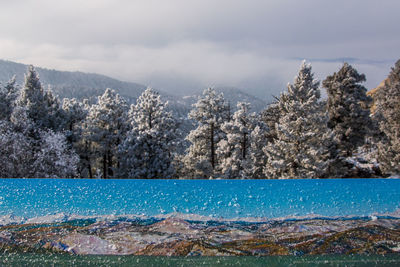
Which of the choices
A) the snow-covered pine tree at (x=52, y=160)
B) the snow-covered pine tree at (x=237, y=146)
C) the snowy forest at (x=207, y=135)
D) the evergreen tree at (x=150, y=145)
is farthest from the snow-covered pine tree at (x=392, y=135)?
the snow-covered pine tree at (x=52, y=160)

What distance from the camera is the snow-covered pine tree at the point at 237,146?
65.3 feet

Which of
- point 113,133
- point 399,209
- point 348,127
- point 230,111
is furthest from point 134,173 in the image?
point 399,209

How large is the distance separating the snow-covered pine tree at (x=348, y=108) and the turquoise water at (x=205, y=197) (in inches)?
699

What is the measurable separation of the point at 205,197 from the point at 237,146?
50.4ft

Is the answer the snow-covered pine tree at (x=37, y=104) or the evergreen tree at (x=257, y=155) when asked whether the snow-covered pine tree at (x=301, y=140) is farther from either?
the snow-covered pine tree at (x=37, y=104)

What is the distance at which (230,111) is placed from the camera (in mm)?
24234

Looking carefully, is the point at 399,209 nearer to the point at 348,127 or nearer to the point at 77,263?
the point at 77,263

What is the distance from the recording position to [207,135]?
23.3 meters

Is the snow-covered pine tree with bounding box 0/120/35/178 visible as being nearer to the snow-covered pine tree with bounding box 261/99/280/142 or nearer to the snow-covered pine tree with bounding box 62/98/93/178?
the snow-covered pine tree with bounding box 62/98/93/178

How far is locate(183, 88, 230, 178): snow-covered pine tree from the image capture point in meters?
22.8

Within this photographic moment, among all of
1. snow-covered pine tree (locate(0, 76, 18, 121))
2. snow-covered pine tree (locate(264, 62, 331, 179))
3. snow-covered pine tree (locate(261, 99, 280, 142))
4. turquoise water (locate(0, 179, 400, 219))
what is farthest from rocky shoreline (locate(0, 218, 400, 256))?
snow-covered pine tree (locate(261, 99, 280, 142))

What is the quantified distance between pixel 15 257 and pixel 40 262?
466 millimetres

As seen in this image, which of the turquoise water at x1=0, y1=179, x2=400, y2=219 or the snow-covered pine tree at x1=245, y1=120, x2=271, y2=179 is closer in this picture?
the turquoise water at x1=0, y1=179, x2=400, y2=219

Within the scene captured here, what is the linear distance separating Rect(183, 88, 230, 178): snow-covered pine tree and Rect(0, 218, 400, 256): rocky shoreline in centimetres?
1685
